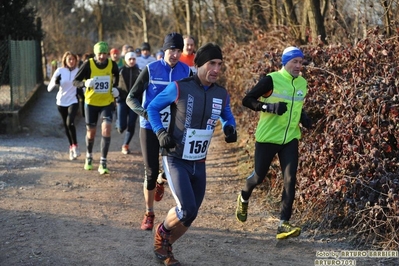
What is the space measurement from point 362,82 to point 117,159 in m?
5.88

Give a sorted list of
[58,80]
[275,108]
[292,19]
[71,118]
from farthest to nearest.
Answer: [292,19]
[58,80]
[71,118]
[275,108]

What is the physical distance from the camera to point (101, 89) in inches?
389

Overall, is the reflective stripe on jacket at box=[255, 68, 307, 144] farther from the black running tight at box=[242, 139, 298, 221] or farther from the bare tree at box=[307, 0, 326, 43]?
the bare tree at box=[307, 0, 326, 43]

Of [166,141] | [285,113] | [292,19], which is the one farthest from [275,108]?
[292,19]

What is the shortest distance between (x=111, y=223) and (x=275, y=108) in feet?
7.57

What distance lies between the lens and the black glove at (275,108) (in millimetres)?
6348

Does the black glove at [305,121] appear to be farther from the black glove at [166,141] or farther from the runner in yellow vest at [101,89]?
the runner in yellow vest at [101,89]

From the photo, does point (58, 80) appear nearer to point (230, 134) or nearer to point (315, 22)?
point (315, 22)

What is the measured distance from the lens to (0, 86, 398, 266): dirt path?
600cm

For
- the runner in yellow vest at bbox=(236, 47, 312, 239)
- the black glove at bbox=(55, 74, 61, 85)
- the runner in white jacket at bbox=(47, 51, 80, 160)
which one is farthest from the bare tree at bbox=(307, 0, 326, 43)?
the black glove at bbox=(55, 74, 61, 85)

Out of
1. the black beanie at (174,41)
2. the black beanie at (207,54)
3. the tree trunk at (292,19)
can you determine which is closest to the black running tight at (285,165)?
the black beanie at (174,41)

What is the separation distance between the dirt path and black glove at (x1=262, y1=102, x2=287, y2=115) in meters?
1.37

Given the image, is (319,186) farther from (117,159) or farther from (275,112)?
(117,159)

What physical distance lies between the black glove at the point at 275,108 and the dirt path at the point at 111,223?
1.37 metres
